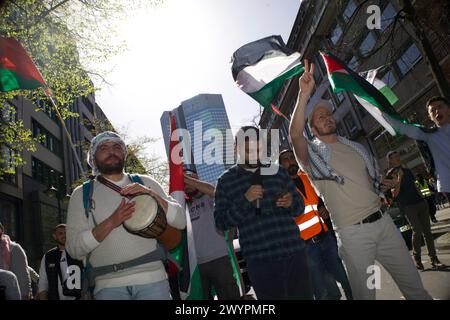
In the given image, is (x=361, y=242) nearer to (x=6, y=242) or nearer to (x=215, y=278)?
(x=215, y=278)

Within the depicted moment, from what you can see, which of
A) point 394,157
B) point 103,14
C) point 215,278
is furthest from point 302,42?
point 215,278

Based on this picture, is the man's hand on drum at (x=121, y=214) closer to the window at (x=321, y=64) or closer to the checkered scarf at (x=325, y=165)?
the checkered scarf at (x=325, y=165)

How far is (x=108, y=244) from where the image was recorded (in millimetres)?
2582

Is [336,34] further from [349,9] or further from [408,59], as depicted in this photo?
[408,59]

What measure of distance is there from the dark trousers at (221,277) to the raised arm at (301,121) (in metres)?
2.03

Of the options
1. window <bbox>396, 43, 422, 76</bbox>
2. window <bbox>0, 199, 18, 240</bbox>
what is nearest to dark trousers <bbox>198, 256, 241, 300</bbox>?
window <bbox>0, 199, 18, 240</bbox>

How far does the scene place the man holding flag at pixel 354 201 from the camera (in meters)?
2.76

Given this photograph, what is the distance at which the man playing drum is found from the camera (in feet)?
8.09

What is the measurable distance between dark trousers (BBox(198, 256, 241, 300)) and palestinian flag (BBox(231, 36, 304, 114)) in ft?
7.88

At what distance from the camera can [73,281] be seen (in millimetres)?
4262

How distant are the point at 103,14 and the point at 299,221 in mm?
12031

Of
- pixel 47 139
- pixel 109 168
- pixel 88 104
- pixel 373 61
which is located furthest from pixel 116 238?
pixel 88 104

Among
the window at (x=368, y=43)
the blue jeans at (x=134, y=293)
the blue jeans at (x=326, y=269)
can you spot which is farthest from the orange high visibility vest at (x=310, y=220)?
the window at (x=368, y=43)

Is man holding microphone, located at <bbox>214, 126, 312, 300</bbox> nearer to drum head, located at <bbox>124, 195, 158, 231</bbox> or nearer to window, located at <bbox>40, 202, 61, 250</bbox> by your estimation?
drum head, located at <bbox>124, 195, 158, 231</bbox>
